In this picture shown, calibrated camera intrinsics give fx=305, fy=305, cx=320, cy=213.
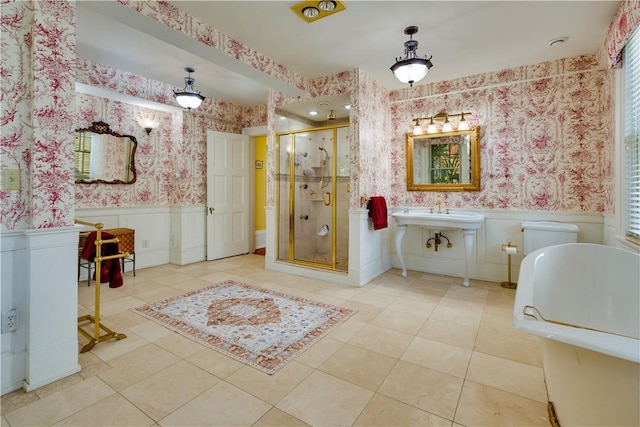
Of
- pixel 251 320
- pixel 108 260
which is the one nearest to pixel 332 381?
pixel 251 320

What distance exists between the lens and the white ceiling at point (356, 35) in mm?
2439

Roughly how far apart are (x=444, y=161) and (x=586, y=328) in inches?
127

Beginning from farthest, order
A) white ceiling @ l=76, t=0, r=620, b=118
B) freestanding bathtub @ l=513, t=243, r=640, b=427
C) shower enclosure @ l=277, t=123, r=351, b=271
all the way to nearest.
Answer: shower enclosure @ l=277, t=123, r=351, b=271 → white ceiling @ l=76, t=0, r=620, b=118 → freestanding bathtub @ l=513, t=243, r=640, b=427

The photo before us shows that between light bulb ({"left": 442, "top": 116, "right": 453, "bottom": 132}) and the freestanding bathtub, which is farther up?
light bulb ({"left": 442, "top": 116, "right": 453, "bottom": 132})

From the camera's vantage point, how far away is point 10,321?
1754 millimetres

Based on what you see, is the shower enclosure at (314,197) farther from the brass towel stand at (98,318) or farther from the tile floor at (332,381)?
the brass towel stand at (98,318)

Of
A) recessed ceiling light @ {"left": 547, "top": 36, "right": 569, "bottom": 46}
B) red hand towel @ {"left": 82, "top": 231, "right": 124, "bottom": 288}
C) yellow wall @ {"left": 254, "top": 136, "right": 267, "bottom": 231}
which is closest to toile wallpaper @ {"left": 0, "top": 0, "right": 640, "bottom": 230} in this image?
recessed ceiling light @ {"left": 547, "top": 36, "right": 569, "bottom": 46}

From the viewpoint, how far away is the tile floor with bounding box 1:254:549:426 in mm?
1552

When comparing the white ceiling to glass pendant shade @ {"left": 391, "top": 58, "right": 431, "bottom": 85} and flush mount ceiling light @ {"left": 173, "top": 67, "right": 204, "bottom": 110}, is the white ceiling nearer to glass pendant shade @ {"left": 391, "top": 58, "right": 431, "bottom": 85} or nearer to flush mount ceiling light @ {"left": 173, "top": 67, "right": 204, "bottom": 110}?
flush mount ceiling light @ {"left": 173, "top": 67, "right": 204, "bottom": 110}

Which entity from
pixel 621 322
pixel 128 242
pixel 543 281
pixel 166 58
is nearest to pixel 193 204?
pixel 128 242

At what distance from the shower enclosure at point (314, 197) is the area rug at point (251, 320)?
1158mm

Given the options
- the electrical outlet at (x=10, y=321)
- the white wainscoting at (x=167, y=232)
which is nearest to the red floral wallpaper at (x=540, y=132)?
the white wainscoting at (x=167, y=232)

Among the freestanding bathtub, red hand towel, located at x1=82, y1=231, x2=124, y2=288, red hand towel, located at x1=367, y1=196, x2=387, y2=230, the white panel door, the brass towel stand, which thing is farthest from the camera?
the white panel door

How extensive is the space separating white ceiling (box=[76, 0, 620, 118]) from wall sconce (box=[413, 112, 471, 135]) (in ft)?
1.62
